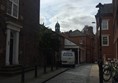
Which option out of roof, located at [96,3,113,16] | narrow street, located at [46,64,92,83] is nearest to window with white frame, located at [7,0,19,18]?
narrow street, located at [46,64,92,83]

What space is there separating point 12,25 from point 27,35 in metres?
4.70

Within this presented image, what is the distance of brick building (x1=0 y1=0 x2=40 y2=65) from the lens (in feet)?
73.0

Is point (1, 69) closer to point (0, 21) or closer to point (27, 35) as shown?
point (0, 21)

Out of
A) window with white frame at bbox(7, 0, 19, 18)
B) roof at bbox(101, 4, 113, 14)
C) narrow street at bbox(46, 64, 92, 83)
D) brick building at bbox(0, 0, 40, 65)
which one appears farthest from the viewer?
roof at bbox(101, 4, 113, 14)

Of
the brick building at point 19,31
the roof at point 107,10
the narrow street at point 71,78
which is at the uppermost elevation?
the roof at point 107,10

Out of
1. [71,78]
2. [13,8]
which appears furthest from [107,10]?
[71,78]

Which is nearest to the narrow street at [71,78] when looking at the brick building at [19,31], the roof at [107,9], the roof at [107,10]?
the brick building at [19,31]

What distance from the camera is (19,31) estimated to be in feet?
82.9

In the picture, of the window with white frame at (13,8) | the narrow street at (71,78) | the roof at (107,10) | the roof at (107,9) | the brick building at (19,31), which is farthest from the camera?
the roof at (107,9)

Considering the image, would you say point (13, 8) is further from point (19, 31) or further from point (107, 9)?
point (107, 9)

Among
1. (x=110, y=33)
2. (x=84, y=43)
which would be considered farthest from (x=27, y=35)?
(x=84, y=43)

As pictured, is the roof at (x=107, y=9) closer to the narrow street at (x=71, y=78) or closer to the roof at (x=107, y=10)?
the roof at (x=107, y=10)

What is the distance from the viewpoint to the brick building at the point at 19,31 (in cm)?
2225

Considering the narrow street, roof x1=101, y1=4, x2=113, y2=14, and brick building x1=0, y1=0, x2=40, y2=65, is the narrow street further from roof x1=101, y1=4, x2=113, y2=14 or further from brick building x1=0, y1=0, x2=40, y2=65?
roof x1=101, y1=4, x2=113, y2=14
